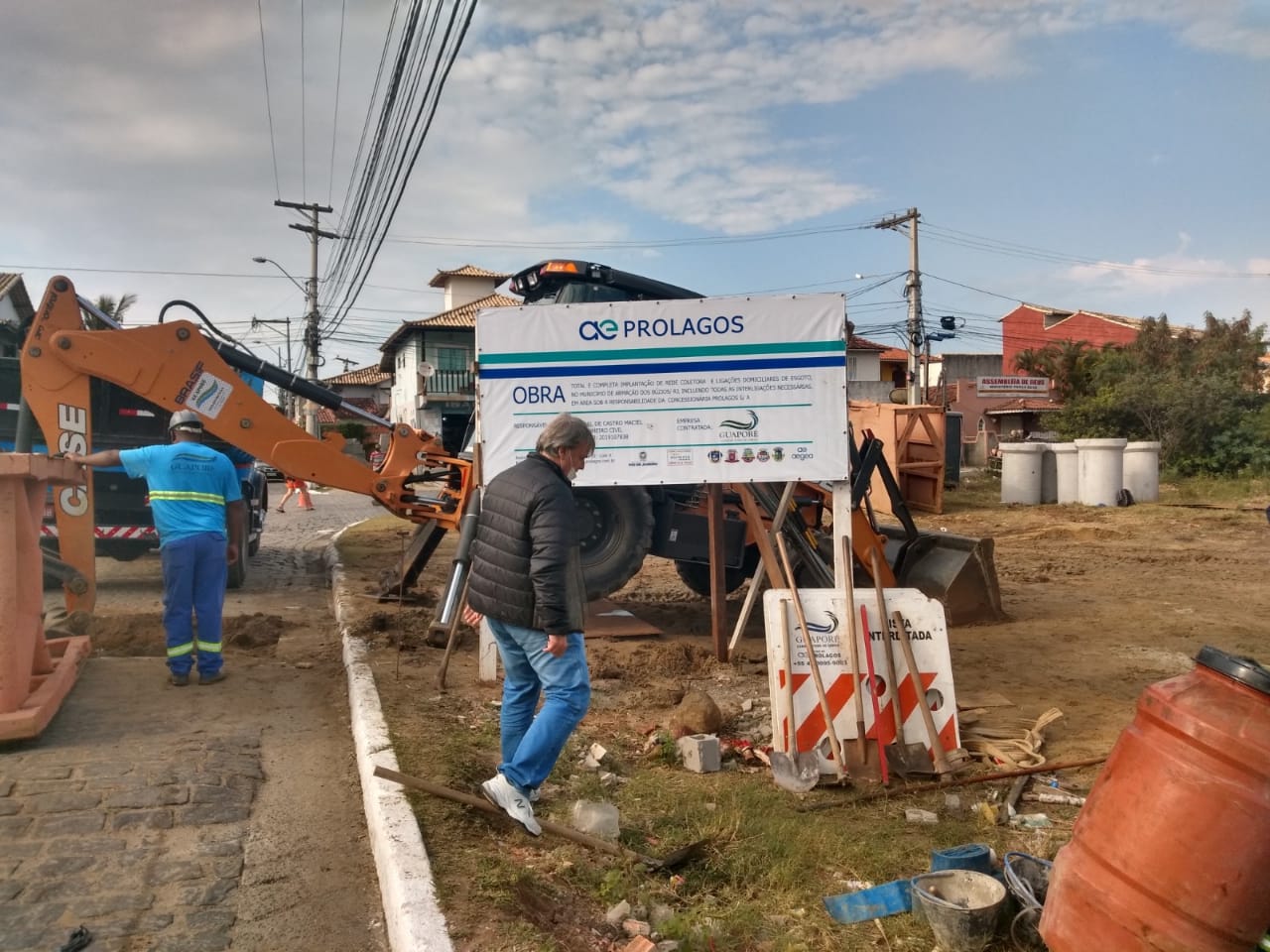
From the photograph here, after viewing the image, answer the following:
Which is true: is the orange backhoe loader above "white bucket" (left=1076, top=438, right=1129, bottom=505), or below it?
above

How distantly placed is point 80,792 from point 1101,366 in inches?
1247

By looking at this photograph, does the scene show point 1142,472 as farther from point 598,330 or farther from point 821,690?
point 821,690

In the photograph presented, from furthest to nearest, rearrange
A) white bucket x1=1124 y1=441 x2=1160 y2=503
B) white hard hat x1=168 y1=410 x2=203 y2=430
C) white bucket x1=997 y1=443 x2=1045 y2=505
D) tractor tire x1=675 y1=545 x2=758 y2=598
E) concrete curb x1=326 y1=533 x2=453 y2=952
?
white bucket x1=997 y1=443 x2=1045 y2=505 → white bucket x1=1124 y1=441 x2=1160 y2=503 → tractor tire x1=675 y1=545 x2=758 y2=598 → white hard hat x1=168 y1=410 x2=203 y2=430 → concrete curb x1=326 y1=533 x2=453 y2=952

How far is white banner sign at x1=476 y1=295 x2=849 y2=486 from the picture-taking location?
20.7 ft

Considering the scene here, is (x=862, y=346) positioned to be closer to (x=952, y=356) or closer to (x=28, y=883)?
(x=952, y=356)

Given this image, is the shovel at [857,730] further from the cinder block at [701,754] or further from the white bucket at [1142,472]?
the white bucket at [1142,472]

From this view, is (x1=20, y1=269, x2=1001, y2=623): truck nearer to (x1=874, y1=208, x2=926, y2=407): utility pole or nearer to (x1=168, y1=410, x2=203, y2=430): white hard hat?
(x1=168, y1=410, x2=203, y2=430): white hard hat

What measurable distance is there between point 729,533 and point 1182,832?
571cm

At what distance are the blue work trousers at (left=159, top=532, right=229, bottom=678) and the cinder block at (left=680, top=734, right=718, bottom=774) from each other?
10.6 ft

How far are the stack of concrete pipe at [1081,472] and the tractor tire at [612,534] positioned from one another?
1567 cm

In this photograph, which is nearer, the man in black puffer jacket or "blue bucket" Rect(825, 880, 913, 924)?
"blue bucket" Rect(825, 880, 913, 924)

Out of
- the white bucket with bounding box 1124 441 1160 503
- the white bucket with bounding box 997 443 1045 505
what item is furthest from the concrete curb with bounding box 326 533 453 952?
the white bucket with bounding box 1124 441 1160 503

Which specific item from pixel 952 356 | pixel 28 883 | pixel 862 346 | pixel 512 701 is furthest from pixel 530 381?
pixel 952 356

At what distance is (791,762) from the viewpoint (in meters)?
4.84
